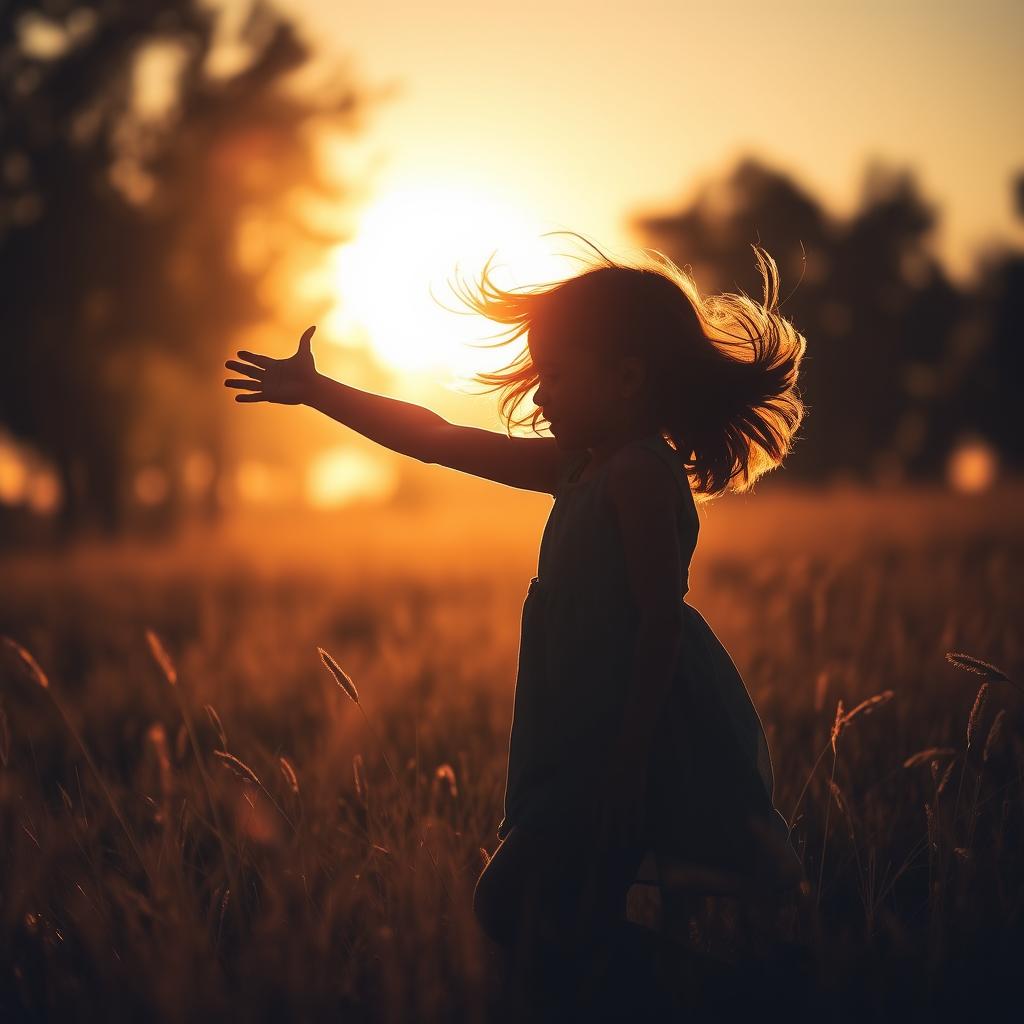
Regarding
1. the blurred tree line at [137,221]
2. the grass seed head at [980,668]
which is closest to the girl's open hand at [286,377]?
the grass seed head at [980,668]

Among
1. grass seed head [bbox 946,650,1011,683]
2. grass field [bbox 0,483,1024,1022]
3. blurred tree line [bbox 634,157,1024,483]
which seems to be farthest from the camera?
blurred tree line [bbox 634,157,1024,483]

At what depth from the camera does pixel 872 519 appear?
9.69 metres

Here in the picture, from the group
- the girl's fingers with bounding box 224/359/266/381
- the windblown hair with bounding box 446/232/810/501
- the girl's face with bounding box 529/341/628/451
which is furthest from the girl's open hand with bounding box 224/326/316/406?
the girl's face with bounding box 529/341/628/451

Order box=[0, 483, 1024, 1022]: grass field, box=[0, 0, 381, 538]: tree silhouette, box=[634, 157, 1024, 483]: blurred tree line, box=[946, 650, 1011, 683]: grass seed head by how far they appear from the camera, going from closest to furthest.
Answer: box=[0, 483, 1024, 1022]: grass field
box=[946, 650, 1011, 683]: grass seed head
box=[0, 0, 381, 538]: tree silhouette
box=[634, 157, 1024, 483]: blurred tree line

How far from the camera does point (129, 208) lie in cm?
1575

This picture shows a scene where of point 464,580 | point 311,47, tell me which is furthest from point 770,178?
point 464,580

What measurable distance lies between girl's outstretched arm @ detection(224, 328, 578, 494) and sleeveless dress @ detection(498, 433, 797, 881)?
0.37 meters

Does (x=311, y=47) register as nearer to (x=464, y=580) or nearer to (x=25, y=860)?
(x=464, y=580)

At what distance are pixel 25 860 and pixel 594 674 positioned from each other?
50.1 inches

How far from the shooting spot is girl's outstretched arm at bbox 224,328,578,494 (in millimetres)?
2328

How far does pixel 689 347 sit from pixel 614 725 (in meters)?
0.78

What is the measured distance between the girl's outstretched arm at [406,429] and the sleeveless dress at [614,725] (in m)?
0.37

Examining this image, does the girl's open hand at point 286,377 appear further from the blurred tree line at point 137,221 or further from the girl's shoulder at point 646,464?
the blurred tree line at point 137,221

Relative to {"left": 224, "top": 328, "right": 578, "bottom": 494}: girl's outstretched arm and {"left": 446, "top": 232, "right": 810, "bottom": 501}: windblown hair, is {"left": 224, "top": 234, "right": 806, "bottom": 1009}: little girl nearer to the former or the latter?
{"left": 446, "top": 232, "right": 810, "bottom": 501}: windblown hair
